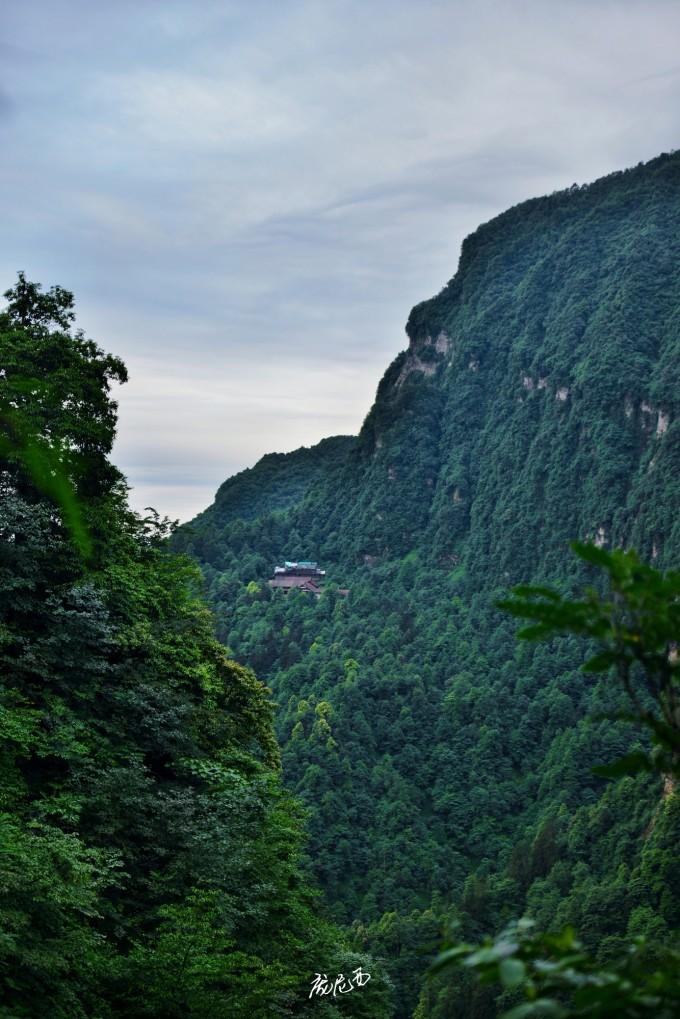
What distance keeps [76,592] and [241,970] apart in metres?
4.83

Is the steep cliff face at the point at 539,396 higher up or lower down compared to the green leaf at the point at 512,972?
higher up

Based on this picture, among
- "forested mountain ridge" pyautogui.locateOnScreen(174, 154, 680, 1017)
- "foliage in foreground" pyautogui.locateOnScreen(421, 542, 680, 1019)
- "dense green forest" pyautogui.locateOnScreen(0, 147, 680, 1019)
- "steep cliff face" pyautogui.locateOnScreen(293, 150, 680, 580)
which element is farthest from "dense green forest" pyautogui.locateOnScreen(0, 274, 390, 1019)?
"steep cliff face" pyautogui.locateOnScreen(293, 150, 680, 580)

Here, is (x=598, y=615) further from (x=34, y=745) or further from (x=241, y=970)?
(x=34, y=745)

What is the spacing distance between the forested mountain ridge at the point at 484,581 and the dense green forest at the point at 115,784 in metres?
8.12

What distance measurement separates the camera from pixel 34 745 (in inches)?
446

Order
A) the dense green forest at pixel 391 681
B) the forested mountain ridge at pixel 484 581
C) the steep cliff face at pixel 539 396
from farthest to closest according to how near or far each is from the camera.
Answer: the steep cliff face at pixel 539 396
the forested mountain ridge at pixel 484 581
the dense green forest at pixel 391 681

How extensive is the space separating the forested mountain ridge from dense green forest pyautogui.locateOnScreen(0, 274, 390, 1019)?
812 centimetres

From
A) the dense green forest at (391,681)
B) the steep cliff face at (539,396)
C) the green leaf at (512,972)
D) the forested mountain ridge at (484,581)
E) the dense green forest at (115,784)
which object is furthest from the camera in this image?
the steep cliff face at (539,396)

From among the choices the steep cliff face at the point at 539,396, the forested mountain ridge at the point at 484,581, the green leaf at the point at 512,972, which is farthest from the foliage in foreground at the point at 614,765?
the steep cliff face at the point at 539,396

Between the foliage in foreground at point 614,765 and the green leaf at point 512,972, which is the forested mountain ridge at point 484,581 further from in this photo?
the green leaf at point 512,972

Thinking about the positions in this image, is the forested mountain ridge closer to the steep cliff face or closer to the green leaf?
the steep cliff face

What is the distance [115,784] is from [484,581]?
72.3 meters

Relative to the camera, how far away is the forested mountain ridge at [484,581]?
46.5 m

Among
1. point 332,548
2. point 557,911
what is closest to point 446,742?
point 557,911
